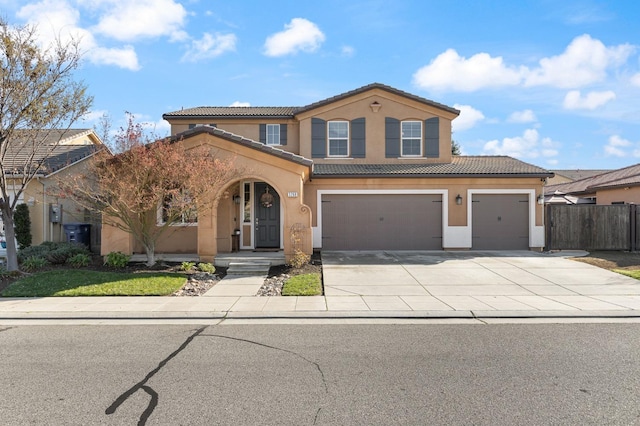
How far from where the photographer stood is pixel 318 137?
17.1m

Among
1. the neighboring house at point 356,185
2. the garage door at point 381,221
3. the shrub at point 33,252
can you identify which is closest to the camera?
the shrub at point 33,252

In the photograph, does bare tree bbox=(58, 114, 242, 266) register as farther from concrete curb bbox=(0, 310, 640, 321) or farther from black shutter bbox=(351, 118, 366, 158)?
black shutter bbox=(351, 118, 366, 158)

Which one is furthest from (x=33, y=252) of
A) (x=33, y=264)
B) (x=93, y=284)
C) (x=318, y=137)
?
(x=318, y=137)

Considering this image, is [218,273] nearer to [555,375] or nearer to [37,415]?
[37,415]

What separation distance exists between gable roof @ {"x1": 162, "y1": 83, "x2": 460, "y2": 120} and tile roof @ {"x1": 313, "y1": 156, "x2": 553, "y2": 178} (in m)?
2.70

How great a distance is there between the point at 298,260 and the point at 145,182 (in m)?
4.77

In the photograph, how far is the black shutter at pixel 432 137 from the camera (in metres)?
17.1

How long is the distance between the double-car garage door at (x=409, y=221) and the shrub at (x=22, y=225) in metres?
10.6

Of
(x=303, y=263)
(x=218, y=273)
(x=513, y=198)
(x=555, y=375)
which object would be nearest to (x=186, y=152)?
(x=218, y=273)

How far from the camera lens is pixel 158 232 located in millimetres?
11367

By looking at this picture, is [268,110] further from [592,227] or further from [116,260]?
[592,227]

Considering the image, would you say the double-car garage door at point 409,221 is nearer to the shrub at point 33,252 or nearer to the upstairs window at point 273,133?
the upstairs window at point 273,133

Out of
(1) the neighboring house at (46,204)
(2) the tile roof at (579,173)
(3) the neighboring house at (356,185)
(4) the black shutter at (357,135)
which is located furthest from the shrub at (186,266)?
(2) the tile roof at (579,173)

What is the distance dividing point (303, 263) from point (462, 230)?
24.1 ft
